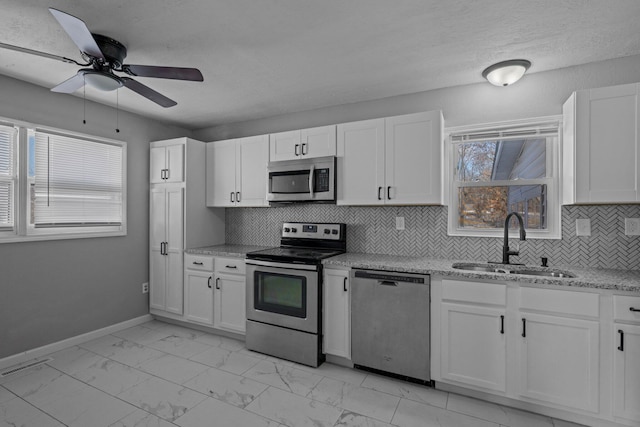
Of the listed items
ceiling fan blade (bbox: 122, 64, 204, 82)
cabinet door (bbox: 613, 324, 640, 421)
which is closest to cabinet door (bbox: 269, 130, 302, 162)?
ceiling fan blade (bbox: 122, 64, 204, 82)

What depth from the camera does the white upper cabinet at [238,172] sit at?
3.53m

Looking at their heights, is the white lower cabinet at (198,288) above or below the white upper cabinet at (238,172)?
below

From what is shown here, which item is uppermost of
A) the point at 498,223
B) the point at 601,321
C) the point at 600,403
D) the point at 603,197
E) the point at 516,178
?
Answer: the point at 516,178

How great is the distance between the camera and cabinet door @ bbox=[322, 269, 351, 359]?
8.84 feet

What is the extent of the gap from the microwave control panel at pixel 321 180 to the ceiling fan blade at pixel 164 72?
144 cm

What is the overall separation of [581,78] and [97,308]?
4.98 m

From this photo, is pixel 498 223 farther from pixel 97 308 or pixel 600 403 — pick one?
pixel 97 308

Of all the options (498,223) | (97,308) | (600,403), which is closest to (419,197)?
(498,223)

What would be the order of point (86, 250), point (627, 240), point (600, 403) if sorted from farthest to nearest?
point (86, 250) < point (627, 240) < point (600, 403)

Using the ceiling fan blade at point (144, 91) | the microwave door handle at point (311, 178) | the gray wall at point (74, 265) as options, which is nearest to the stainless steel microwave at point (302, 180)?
the microwave door handle at point (311, 178)

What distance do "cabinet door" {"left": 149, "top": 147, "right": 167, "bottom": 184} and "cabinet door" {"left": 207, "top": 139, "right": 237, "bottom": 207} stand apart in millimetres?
513

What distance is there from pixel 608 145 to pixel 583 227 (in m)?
0.68

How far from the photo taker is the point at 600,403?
191cm

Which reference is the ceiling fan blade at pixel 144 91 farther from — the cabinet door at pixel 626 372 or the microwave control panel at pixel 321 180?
the cabinet door at pixel 626 372
